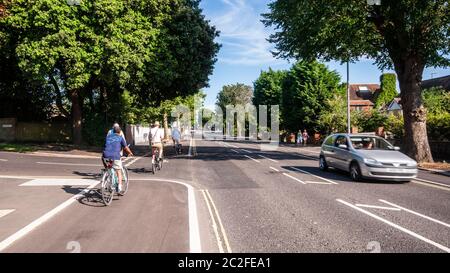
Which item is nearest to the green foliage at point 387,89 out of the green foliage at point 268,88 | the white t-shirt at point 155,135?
the green foliage at point 268,88

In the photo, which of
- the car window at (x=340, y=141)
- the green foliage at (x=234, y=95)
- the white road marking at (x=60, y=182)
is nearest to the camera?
the white road marking at (x=60, y=182)

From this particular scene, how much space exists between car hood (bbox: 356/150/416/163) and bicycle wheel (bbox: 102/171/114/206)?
7683mm

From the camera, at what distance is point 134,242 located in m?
5.70

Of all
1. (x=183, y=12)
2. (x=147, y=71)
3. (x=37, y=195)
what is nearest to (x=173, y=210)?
(x=37, y=195)

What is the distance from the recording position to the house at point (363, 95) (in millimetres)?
68312

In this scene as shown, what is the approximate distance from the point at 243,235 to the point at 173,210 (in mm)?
2243

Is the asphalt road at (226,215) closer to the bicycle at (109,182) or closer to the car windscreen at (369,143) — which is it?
the bicycle at (109,182)

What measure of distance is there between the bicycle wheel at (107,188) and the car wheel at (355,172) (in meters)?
7.63

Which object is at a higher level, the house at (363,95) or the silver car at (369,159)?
the house at (363,95)

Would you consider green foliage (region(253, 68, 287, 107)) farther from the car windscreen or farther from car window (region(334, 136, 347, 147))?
the car windscreen

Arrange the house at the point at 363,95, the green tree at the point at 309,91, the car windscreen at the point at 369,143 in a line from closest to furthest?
the car windscreen at the point at 369,143 < the green tree at the point at 309,91 < the house at the point at 363,95

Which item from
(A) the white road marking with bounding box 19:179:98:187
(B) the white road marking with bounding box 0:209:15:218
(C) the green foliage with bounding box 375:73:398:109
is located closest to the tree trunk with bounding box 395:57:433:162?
(A) the white road marking with bounding box 19:179:98:187
